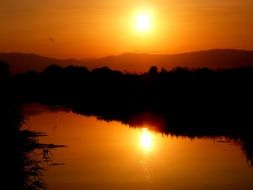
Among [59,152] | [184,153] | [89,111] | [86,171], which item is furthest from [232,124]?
[89,111]

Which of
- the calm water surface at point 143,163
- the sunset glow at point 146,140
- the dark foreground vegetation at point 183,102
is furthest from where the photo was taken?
the dark foreground vegetation at point 183,102

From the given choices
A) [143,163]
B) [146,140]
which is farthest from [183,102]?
[143,163]

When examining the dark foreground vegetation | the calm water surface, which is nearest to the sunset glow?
the calm water surface

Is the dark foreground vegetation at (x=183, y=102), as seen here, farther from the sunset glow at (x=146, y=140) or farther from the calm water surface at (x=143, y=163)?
the calm water surface at (x=143, y=163)

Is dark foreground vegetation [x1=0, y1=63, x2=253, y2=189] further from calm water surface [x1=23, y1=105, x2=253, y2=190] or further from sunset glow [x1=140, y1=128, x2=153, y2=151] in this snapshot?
calm water surface [x1=23, y1=105, x2=253, y2=190]

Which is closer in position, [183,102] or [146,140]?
[146,140]

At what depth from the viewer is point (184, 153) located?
24.6 meters

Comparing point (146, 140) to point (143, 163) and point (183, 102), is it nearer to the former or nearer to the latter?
point (143, 163)

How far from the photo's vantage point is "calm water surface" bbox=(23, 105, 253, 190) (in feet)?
61.6

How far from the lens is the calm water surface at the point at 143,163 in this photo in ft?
61.6

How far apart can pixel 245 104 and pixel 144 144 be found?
15.3 m

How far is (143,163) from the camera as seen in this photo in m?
22.8

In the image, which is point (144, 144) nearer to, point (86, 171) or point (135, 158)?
point (135, 158)

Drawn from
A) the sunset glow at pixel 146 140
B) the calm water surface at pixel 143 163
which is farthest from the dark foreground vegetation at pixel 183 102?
the calm water surface at pixel 143 163
